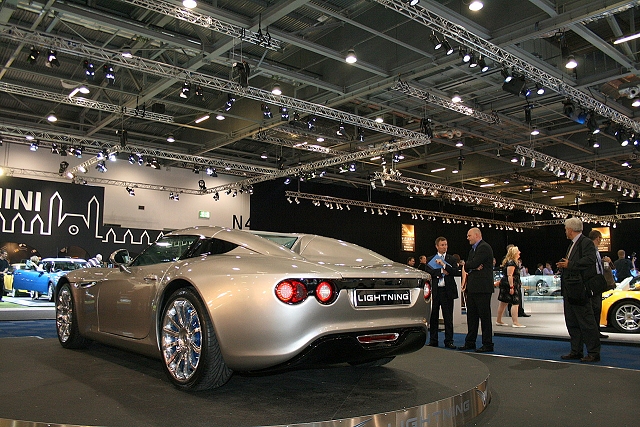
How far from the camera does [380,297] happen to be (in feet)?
9.61

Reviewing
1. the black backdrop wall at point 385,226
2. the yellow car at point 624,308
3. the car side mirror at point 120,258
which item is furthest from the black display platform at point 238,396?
the black backdrop wall at point 385,226

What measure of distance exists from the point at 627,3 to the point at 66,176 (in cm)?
1562

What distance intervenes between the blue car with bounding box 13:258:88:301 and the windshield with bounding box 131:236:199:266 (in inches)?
420

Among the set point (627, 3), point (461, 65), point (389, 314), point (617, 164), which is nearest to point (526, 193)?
point (617, 164)

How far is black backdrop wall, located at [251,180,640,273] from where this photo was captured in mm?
22234

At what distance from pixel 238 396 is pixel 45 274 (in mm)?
12506

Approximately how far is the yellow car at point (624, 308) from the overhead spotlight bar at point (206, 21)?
266 inches

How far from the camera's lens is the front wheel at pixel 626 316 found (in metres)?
7.98

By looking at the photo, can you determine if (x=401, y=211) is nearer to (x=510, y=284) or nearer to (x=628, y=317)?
(x=510, y=284)

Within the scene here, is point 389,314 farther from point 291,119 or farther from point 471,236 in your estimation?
point 291,119

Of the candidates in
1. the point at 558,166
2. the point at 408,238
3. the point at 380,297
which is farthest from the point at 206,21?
the point at 408,238

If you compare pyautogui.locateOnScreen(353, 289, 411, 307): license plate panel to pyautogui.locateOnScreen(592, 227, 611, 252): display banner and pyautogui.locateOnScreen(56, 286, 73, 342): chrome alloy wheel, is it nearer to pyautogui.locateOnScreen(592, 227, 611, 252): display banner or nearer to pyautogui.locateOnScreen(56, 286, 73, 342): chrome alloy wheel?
pyautogui.locateOnScreen(56, 286, 73, 342): chrome alloy wheel

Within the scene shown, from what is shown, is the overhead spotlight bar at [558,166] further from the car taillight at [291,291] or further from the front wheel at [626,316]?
the car taillight at [291,291]

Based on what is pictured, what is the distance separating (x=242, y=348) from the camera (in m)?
2.66
